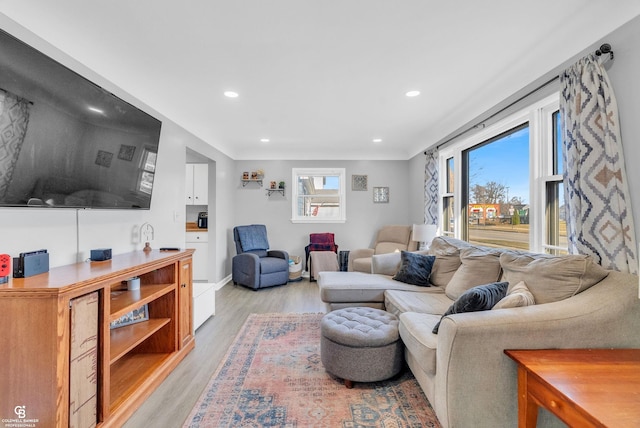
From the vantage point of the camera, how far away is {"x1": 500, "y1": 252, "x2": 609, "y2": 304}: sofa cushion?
5.41ft

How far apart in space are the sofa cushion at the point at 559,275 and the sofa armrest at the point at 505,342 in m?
0.17

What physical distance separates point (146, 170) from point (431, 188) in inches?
139

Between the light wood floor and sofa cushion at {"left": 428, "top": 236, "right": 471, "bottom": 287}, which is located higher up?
sofa cushion at {"left": 428, "top": 236, "right": 471, "bottom": 287}

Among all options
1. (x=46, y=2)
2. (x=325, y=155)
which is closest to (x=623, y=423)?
(x=46, y=2)

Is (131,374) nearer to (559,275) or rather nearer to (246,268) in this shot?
(246,268)

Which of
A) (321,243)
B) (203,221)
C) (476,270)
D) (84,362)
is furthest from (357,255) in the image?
(84,362)

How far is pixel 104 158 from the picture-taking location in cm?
201

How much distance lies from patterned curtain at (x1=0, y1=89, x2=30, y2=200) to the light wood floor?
4.83 feet

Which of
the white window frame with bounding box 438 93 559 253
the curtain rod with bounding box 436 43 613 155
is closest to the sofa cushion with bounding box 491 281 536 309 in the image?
the white window frame with bounding box 438 93 559 253

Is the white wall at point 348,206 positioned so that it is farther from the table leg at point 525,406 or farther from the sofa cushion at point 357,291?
the table leg at point 525,406

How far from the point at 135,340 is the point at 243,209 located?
12.1 feet

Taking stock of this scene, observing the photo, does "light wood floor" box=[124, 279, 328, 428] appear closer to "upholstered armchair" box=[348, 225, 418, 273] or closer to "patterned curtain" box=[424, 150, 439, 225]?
"upholstered armchair" box=[348, 225, 418, 273]

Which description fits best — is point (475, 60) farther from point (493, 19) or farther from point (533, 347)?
point (533, 347)

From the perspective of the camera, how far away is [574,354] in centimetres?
138
